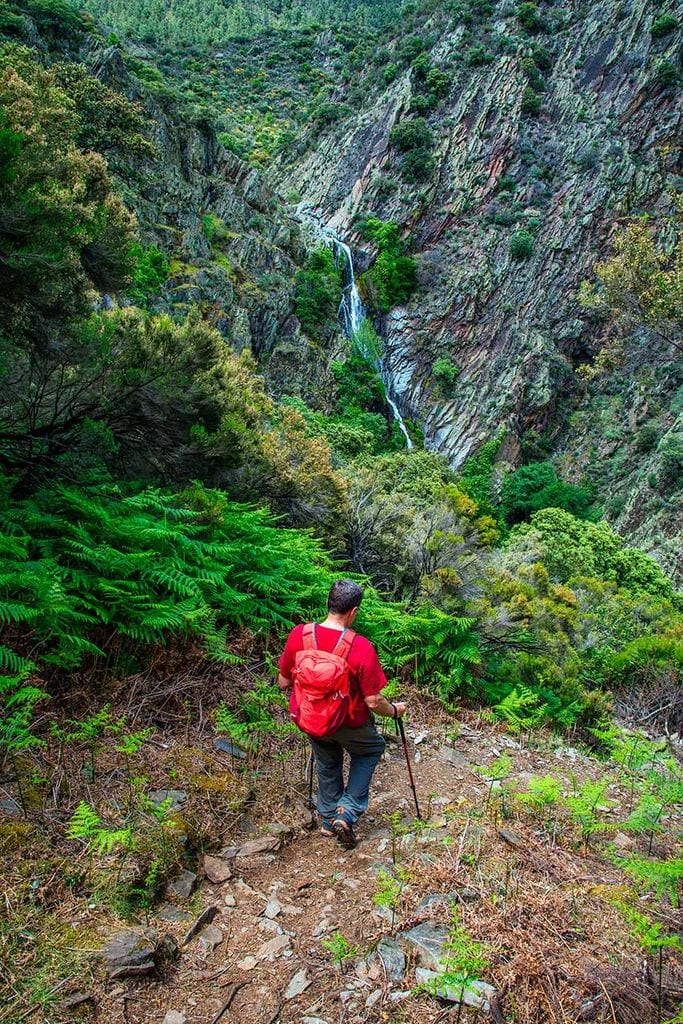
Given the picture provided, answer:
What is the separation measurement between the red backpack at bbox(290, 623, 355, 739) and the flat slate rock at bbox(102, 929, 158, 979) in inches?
43.5

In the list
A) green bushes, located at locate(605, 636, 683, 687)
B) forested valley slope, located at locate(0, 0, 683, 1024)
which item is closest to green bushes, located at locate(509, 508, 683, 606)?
forested valley slope, located at locate(0, 0, 683, 1024)

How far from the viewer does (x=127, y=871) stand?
2723 millimetres

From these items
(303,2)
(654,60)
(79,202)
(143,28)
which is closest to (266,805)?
(79,202)

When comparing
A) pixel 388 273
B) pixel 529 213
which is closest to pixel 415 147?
pixel 529 213

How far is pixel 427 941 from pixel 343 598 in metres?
1.53

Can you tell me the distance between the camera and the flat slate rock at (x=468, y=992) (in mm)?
2084

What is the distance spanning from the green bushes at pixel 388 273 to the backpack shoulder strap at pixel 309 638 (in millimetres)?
37193

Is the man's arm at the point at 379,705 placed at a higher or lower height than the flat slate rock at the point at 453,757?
higher

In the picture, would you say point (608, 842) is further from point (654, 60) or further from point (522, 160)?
point (654, 60)

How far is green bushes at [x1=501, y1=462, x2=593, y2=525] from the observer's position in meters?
30.1

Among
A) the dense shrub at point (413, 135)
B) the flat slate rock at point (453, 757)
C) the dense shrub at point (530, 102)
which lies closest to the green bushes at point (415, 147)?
the dense shrub at point (413, 135)

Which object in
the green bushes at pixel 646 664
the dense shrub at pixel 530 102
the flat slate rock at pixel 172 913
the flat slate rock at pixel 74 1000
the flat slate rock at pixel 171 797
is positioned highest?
the dense shrub at pixel 530 102

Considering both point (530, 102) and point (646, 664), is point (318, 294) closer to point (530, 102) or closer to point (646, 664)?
point (530, 102)

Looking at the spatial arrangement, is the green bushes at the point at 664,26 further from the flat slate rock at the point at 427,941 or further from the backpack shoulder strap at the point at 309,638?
the flat slate rock at the point at 427,941
